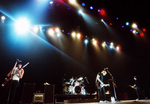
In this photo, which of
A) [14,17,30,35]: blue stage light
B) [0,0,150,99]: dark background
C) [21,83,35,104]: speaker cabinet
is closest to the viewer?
[21,83,35,104]: speaker cabinet

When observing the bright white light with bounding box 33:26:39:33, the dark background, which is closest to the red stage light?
the dark background

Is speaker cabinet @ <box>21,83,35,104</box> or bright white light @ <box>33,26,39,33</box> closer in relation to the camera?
speaker cabinet @ <box>21,83,35,104</box>

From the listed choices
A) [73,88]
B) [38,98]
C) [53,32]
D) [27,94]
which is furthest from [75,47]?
[27,94]

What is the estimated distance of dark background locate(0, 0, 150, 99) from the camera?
6320 mm

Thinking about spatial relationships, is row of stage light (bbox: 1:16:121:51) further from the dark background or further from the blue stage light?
the dark background

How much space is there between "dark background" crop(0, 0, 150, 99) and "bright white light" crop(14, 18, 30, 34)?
0.27 m

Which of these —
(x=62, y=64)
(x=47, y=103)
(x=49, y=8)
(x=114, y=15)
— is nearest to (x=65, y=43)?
→ (x=62, y=64)

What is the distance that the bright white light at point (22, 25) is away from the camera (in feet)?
→ 21.4

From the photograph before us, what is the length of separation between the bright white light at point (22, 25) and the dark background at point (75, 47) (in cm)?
27

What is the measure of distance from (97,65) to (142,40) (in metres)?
3.93

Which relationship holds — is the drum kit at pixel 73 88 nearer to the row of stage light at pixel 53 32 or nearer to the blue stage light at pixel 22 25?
the row of stage light at pixel 53 32

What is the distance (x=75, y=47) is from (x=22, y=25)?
151 inches

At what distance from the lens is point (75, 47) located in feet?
29.3

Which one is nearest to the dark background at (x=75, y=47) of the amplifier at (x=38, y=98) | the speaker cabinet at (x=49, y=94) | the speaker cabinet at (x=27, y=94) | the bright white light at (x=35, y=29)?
the bright white light at (x=35, y=29)
